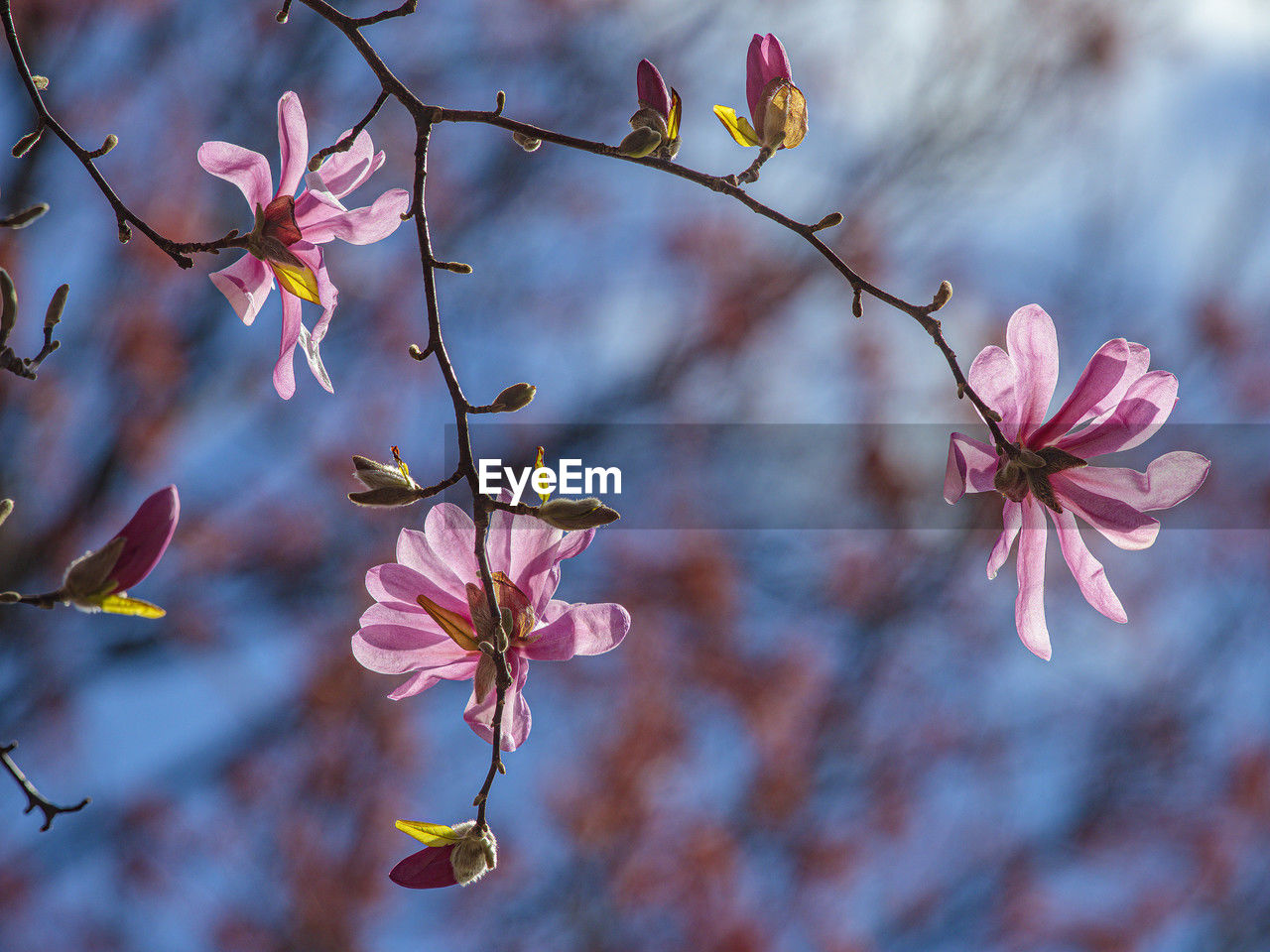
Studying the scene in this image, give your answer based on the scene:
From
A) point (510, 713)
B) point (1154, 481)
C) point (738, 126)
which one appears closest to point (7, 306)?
point (510, 713)

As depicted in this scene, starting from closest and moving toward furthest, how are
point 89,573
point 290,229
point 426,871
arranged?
point 89,573, point 426,871, point 290,229

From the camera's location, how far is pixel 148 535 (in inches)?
24.4

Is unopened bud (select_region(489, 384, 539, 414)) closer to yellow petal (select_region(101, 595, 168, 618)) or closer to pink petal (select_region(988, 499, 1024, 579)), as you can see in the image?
yellow petal (select_region(101, 595, 168, 618))

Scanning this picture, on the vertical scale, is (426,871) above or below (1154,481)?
below

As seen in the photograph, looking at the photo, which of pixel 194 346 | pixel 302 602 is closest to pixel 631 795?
pixel 302 602

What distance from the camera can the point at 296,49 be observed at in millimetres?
3545

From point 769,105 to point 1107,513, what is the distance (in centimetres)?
42

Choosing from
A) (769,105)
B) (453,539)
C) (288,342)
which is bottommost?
(453,539)

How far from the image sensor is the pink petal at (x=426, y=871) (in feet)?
2.36

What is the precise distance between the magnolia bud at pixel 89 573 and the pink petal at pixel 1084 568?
2.19 feet

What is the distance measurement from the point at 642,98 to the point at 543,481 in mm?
342

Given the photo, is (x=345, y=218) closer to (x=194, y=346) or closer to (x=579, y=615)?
(x=579, y=615)

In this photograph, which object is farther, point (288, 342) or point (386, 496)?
point (288, 342)

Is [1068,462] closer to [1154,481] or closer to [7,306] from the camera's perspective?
[1154,481]
